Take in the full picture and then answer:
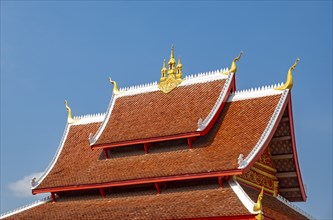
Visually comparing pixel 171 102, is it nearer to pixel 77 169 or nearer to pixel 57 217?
pixel 77 169

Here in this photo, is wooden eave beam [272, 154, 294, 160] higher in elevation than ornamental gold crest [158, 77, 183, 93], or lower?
lower

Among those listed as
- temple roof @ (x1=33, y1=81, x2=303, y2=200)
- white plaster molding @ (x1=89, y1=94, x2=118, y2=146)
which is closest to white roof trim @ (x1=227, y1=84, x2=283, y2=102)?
temple roof @ (x1=33, y1=81, x2=303, y2=200)

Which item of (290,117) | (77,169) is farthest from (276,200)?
(77,169)

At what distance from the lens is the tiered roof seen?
21047mm

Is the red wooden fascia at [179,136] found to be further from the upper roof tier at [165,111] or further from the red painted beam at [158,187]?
the red painted beam at [158,187]

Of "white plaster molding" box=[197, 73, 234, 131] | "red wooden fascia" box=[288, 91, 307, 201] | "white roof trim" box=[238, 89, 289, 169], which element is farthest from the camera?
"red wooden fascia" box=[288, 91, 307, 201]

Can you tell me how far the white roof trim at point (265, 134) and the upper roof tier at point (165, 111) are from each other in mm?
2208

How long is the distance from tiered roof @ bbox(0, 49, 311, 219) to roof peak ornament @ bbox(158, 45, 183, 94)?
0.15ft

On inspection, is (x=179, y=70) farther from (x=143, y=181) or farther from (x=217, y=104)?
(x=143, y=181)

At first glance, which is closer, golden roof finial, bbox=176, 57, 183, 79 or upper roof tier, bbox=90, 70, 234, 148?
upper roof tier, bbox=90, 70, 234, 148

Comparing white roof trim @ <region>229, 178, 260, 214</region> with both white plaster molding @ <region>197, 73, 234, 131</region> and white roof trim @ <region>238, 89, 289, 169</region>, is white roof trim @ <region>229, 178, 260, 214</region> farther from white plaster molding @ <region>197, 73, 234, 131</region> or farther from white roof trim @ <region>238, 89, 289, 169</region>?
white plaster molding @ <region>197, 73, 234, 131</region>

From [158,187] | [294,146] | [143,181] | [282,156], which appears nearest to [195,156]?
[158,187]

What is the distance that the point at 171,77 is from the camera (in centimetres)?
2662

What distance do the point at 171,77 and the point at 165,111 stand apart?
1.80 meters
